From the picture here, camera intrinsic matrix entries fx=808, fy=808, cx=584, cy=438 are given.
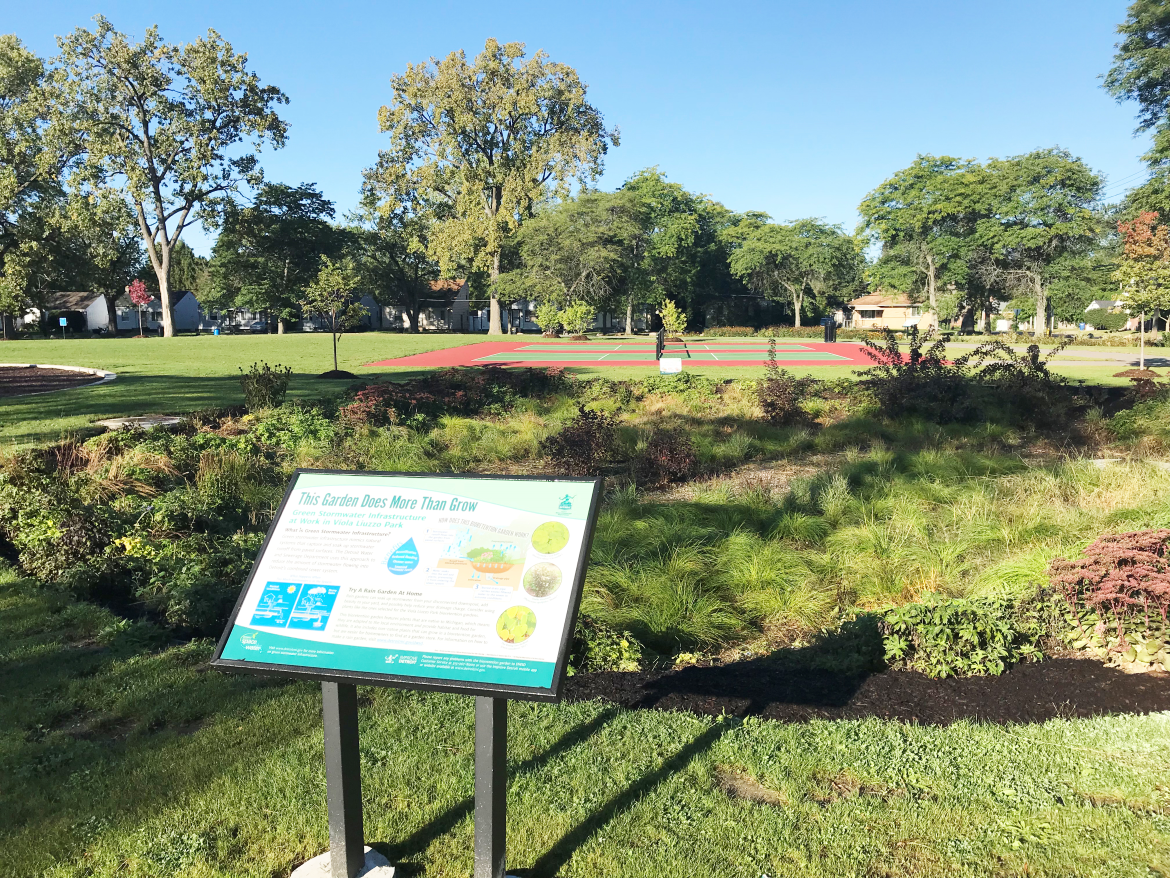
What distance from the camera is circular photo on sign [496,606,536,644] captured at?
2.59 metres

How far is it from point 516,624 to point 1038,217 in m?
67.8

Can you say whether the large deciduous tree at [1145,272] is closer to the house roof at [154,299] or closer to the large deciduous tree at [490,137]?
the large deciduous tree at [490,137]

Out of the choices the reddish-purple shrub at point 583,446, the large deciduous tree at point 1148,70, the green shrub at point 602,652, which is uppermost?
the large deciduous tree at point 1148,70

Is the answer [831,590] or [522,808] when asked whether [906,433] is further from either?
[522,808]

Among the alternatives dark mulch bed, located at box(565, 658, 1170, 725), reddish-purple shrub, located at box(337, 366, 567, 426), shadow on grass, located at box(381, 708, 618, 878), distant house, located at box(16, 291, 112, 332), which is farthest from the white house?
shadow on grass, located at box(381, 708, 618, 878)

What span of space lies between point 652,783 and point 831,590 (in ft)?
10.1

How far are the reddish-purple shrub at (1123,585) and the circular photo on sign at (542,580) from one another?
12.4ft

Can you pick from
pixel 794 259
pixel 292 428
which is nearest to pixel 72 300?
pixel 794 259

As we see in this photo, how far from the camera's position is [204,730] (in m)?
3.91

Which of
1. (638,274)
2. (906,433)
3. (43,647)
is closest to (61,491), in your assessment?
(43,647)

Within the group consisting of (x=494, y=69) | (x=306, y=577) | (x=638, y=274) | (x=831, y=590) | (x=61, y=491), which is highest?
(x=494, y=69)

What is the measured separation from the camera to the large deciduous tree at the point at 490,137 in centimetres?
5688

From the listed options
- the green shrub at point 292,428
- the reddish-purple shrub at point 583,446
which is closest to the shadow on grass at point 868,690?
the reddish-purple shrub at point 583,446

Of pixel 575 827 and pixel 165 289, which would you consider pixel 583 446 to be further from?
pixel 165 289
